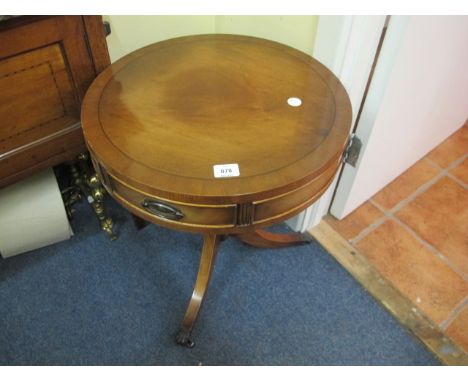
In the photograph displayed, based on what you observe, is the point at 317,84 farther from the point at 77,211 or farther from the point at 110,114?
the point at 77,211

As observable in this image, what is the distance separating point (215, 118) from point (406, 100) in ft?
2.20

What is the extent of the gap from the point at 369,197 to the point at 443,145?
Answer: 0.56m

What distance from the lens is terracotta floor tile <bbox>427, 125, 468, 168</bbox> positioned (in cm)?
174

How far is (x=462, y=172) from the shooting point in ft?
5.54

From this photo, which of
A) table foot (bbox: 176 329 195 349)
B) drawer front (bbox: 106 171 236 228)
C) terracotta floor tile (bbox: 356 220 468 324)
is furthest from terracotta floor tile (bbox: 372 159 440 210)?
drawer front (bbox: 106 171 236 228)

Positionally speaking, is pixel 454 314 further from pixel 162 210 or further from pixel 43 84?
pixel 43 84

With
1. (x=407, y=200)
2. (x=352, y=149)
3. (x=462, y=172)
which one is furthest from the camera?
(x=462, y=172)

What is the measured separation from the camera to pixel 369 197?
1548 mm

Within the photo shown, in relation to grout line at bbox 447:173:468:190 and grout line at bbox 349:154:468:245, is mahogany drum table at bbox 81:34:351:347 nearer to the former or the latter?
grout line at bbox 349:154:468:245

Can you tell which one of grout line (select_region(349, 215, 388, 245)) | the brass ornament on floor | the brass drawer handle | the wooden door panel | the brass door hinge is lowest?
grout line (select_region(349, 215, 388, 245))

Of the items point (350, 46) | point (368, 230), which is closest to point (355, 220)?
point (368, 230)

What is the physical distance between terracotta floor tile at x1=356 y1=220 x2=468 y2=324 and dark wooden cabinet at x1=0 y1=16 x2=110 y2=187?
105 centimetres

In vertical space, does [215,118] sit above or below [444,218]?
above

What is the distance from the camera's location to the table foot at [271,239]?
1.24 m
